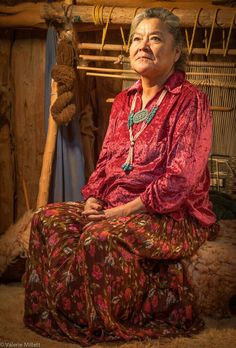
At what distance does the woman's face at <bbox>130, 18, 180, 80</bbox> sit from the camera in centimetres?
292

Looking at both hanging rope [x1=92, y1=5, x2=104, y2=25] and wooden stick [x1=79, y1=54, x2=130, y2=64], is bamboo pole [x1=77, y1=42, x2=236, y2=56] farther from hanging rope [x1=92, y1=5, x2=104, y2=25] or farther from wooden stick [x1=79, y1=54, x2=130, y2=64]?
hanging rope [x1=92, y1=5, x2=104, y2=25]

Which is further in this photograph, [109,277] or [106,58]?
[106,58]

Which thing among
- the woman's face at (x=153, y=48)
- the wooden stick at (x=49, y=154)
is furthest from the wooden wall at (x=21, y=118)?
the woman's face at (x=153, y=48)

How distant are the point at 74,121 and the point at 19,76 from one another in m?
0.89

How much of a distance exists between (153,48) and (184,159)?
663 millimetres

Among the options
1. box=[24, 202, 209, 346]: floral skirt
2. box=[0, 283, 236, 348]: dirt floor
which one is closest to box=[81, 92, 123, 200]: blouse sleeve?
box=[24, 202, 209, 346]: floral skirt

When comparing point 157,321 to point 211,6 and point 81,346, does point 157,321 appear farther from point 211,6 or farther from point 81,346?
point 211,6

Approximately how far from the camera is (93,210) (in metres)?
2.90

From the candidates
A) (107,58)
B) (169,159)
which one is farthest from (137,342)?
(107,58)

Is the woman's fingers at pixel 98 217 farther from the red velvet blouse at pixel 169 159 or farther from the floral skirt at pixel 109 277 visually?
the red velvet blouse at pixel 169 159

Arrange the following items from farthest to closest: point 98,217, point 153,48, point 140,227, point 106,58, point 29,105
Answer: point 29,105, point 106,58, point 153,48, point 98,217, point 140,227

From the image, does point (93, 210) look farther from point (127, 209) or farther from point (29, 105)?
point (29, 105)

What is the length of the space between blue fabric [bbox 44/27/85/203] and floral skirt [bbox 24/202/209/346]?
85 cm

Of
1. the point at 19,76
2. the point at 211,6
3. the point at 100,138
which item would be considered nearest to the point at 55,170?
the point at 100,138
